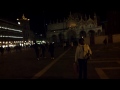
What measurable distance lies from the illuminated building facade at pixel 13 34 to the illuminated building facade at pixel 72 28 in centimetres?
1551

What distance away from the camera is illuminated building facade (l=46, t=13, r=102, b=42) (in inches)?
5950

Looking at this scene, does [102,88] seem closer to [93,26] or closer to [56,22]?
[93,26]

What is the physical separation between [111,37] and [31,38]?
9228cm

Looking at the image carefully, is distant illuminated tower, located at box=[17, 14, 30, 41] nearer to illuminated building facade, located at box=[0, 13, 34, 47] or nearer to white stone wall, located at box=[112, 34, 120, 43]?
illuminated building facade, located at box=[0, 13, 34, 47]

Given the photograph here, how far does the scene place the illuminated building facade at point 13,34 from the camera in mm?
96750

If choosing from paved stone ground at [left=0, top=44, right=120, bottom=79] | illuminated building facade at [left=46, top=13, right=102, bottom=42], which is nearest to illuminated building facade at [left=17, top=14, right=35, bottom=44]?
illuminated building facade at [left=46, top=13, right=102, bottom=42]

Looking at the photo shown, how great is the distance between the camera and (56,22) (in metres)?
170

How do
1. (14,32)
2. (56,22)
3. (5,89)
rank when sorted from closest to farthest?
(5,89)
(14,32)
(56,22)

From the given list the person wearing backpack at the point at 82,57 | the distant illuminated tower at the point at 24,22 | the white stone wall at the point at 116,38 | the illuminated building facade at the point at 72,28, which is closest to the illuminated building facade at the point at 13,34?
the distant illuminated tower at the point at 24,22

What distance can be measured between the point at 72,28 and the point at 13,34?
4988 cm

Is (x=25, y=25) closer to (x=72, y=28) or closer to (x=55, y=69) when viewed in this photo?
(x=72, y=28)

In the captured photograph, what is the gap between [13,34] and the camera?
11656 cm

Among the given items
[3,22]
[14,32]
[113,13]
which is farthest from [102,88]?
[14,32]

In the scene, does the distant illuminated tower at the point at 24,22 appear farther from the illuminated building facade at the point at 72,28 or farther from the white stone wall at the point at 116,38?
the white stone wall at the point at 116,38
